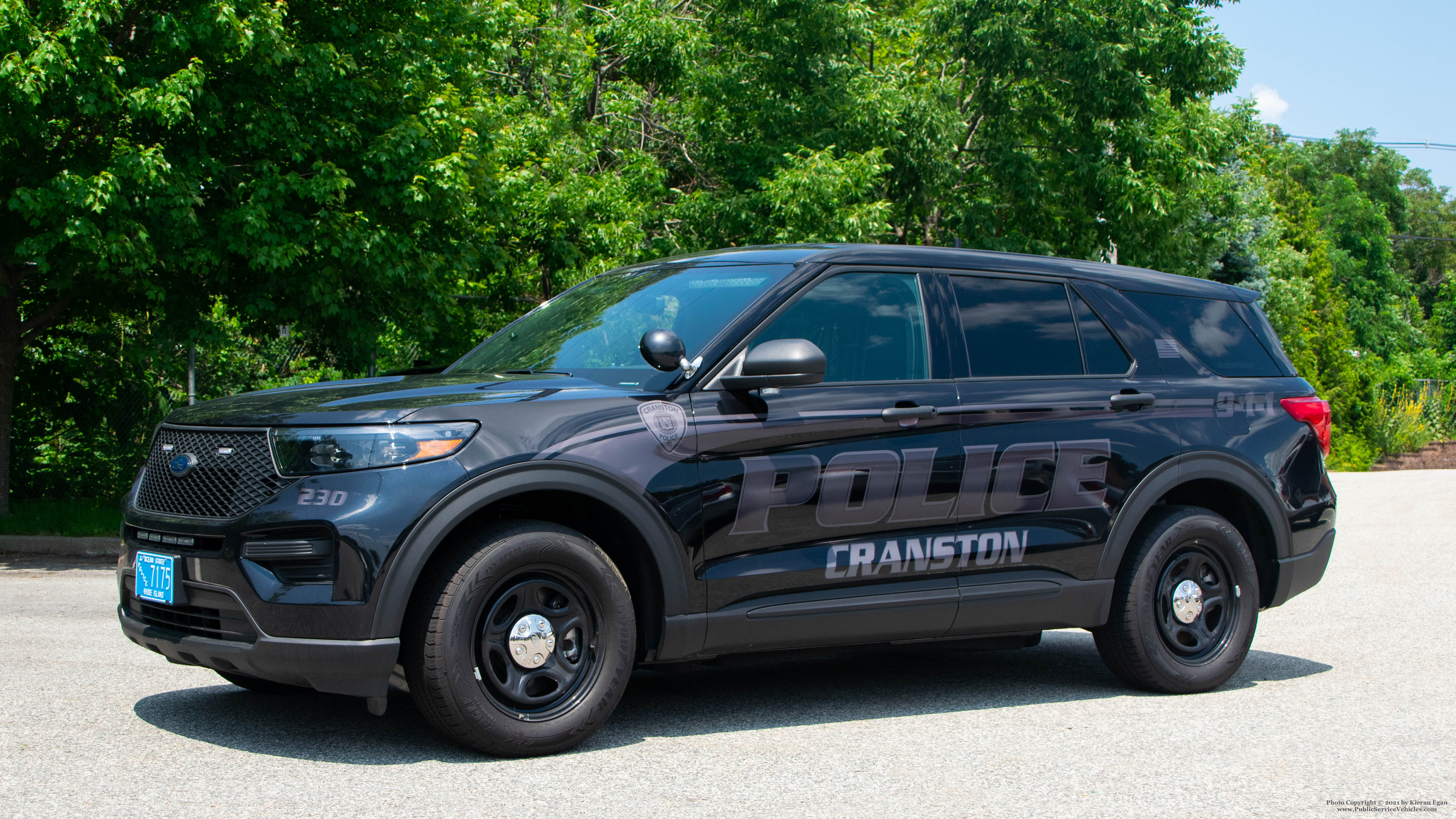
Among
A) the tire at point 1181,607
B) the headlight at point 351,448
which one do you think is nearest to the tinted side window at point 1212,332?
the tire at point 1181,607

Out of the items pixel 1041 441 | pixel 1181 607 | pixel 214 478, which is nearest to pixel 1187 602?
pixel 1181 607

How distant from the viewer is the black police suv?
4371mm

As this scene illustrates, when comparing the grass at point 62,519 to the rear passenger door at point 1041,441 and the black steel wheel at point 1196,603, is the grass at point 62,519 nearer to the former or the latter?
the rear passenger door at point 1041,441

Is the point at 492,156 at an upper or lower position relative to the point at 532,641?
upper

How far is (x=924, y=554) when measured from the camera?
532 cm

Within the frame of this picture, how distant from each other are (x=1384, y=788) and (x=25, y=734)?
4879mm

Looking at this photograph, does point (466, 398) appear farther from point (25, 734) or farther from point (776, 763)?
point (25, 734)

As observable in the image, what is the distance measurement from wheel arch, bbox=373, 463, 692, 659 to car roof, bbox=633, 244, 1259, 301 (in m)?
1.36

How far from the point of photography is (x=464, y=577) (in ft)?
14.5

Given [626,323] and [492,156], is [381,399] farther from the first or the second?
[492,156]

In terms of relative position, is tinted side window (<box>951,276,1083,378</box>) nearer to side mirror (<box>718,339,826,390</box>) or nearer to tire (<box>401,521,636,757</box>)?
side mirror (<box>718,339,826,390</box>)

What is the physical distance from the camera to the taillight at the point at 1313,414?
646cm

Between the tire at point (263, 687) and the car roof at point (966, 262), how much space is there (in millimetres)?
2434

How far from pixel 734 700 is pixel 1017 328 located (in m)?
2.09
